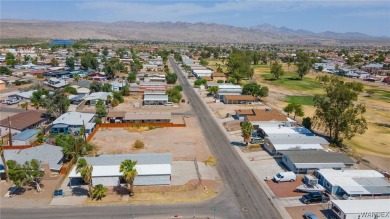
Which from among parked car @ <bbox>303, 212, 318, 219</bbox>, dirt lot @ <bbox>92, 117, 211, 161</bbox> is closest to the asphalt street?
parked car @ <bbox>303, 212, 318, 219</bbox>

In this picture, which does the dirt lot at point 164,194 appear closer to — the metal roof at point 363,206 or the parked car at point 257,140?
the metal roof at point 363,206

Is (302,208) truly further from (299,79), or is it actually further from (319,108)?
(299,79)

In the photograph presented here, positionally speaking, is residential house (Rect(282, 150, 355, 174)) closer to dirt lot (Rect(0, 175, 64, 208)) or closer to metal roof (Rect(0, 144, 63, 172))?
dirt lot (Rect(0, 175, 64, 208))

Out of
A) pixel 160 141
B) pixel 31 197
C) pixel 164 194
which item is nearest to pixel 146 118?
pixel 160 141

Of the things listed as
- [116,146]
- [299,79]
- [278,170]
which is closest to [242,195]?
[278,170]

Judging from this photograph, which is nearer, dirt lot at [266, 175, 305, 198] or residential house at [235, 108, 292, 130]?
dirt lot at [266, 175, 305, 198]

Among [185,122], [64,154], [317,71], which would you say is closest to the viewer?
[64,154]
